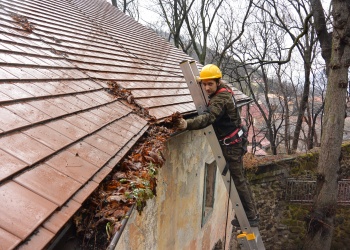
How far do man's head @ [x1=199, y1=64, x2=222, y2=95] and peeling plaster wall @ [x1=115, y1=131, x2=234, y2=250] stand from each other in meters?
0.94

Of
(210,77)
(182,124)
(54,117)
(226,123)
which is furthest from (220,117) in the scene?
(54,117)

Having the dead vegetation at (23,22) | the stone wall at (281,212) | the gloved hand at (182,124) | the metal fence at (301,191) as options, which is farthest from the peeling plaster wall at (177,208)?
the metal fence at (301,191)

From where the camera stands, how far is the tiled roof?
53.2 inches

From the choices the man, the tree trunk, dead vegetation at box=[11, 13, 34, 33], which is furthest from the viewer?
the tree trunk

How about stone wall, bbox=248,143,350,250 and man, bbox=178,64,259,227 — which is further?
stone wall, bbox=248,143,350,250

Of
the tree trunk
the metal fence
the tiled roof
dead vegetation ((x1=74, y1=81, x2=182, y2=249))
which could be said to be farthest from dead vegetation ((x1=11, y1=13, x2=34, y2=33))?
the metal fence

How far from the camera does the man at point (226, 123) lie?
3633 mm

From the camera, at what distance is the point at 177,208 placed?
4914 millimetres

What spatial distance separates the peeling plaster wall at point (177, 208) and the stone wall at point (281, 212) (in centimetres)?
440

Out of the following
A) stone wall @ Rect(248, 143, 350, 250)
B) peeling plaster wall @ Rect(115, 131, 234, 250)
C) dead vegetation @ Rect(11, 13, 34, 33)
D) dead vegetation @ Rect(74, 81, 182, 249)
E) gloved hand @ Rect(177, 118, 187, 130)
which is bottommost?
stone wall @ Rect(248, 143, 350, 250)

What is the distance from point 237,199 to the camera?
4.32m

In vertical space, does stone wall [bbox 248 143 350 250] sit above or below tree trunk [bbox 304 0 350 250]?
below

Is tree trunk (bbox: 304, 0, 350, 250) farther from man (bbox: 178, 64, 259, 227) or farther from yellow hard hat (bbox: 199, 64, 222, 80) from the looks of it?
yellow hard hat (bbox: 199, 64, 222, 80)

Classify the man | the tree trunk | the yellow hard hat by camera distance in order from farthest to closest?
1. the tree trunk
2. the yellow hard hat
3. the man
